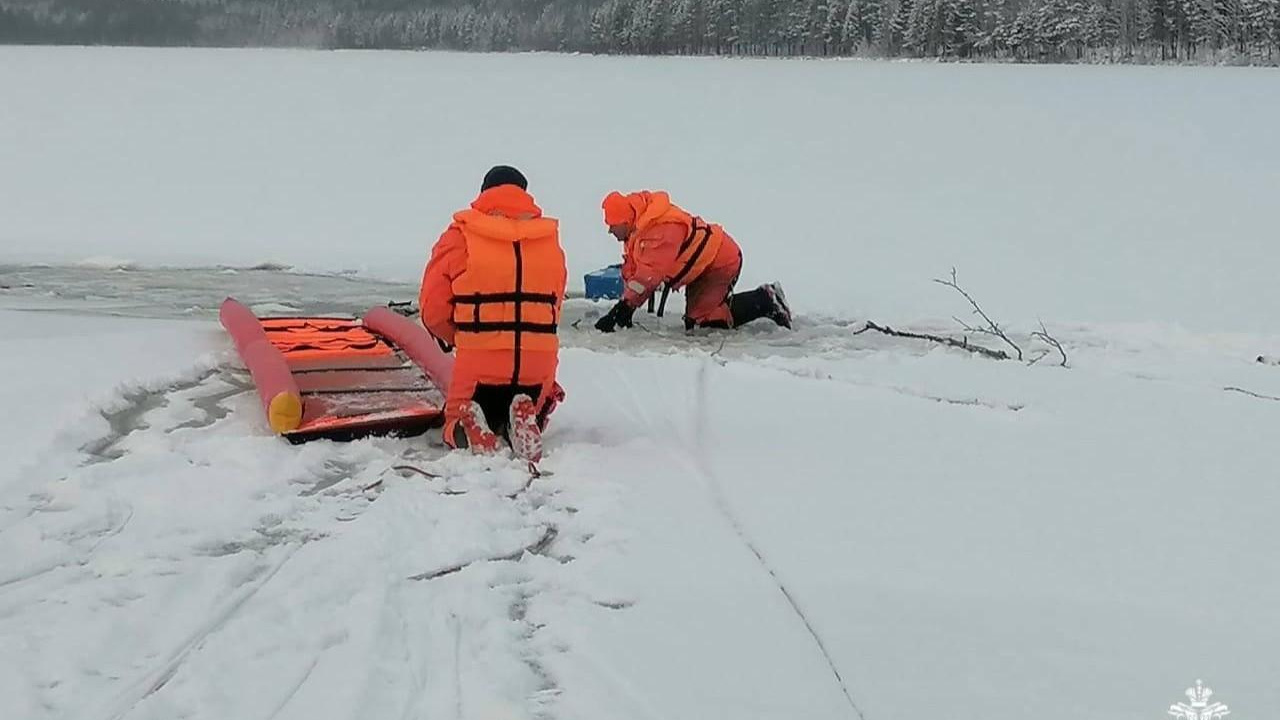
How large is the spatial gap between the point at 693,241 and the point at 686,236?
7 cm

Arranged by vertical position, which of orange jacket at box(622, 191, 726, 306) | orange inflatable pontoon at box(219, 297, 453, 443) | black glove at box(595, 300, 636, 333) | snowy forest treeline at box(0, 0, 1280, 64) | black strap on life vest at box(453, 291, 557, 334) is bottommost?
orange inflatable pontoon at box(219, 297, 453, 443)

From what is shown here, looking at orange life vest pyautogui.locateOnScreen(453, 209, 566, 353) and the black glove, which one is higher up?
orange life vest pyautogui.locateOnScreen(453, 209, 566, 353)

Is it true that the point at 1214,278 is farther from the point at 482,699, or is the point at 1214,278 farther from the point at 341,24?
the point at 341,24

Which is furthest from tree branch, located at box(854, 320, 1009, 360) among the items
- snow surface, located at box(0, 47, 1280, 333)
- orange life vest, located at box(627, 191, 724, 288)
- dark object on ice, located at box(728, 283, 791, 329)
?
orange life vest, located at box(627, 191, 724, 288)

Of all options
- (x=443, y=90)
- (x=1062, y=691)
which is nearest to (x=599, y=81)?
(x=443, y=90)

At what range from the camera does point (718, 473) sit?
4215 mm

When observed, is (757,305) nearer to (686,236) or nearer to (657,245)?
(686,236)

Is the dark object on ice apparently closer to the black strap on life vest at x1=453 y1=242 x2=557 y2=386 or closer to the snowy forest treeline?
the black strap on life vest at x1=453 y1=242 x2=557 y2=386

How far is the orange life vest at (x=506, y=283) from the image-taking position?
14.0 ft

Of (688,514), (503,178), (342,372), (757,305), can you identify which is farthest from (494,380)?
(757,305)

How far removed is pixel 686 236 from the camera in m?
6.88

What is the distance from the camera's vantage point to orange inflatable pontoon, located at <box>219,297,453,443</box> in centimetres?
445

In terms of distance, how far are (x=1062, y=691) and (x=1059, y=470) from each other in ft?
5.71

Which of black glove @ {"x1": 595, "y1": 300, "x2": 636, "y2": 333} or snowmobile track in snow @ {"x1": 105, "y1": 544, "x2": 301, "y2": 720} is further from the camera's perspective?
black glove @ {"x1": 595, "y1": 300, "x2": 636, "y2": 333}
